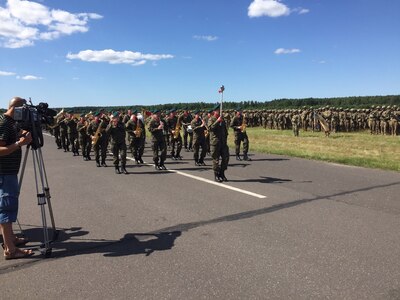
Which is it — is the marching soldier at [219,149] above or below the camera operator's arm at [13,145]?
below

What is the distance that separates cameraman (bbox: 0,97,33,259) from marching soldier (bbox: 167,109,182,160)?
10.7m

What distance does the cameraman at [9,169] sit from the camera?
4.53 metres

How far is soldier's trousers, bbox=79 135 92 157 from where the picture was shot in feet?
51.3

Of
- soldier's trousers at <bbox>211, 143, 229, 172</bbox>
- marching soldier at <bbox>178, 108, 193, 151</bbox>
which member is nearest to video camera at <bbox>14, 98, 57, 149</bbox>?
soldier's trousers at <bbox>211, 143, 229, 172</bbox>

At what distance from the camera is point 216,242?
5.13 m

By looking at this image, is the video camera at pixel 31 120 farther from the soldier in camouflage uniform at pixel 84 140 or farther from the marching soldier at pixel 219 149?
the soldier in camouflage uniform at pixel 84 140

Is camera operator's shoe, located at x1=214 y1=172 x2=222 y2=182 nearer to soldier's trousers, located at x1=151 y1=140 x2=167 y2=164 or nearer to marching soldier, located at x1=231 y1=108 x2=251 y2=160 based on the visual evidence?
soldier's trousers, located at x1=151 y1=140 x2=167 y2=164

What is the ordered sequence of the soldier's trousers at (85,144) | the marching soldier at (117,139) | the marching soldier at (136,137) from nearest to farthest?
the marching soldier at (117,139)
the marching soldier at (136,137)
the soldier's trousers at (85,144)

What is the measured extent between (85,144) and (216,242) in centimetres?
1202

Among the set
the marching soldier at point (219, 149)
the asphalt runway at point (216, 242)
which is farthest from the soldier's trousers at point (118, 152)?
the marching soldier at point (219, 149)

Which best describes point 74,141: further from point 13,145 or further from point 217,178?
point 13,145

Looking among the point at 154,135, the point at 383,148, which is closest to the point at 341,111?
the point at 383,148

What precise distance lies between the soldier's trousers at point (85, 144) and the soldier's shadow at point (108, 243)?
33.1 feet

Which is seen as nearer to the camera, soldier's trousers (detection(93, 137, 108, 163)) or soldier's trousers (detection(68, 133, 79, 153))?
soldier's trousers (detection(93, 137, 108, 163))
